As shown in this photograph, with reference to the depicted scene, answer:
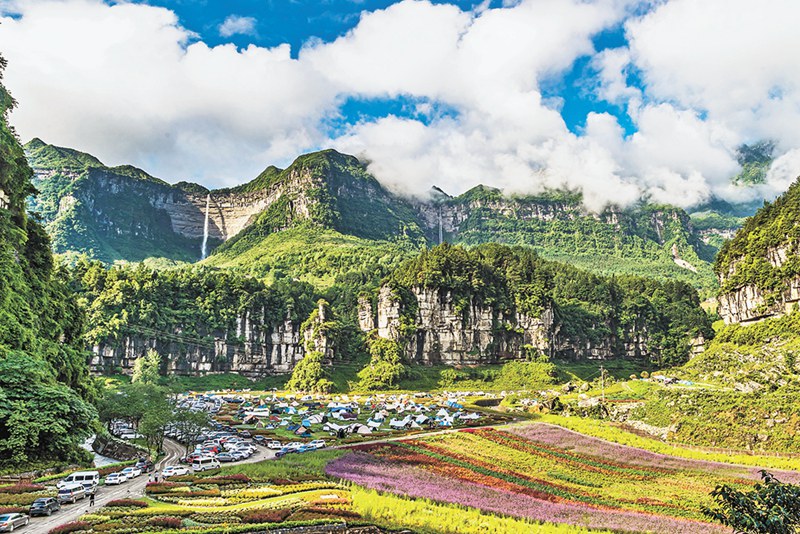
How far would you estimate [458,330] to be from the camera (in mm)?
145625

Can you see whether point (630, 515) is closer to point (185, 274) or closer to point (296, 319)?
point (296, 319)

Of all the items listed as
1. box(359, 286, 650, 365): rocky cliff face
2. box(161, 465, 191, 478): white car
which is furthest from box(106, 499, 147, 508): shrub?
box(359, 286, 650, 365): rocky cliff face

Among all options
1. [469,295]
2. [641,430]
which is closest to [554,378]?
[469,295]

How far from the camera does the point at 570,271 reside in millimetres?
183750

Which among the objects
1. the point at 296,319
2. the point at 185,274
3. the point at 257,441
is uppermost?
the point at 185,274

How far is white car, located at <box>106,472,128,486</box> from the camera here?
119 feet

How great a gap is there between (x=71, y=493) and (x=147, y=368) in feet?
281

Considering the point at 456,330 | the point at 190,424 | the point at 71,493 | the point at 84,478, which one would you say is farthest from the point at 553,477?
the point at 456,330

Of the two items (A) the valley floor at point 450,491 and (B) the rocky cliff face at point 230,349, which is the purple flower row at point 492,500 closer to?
(A) the valley floor at point 450,491

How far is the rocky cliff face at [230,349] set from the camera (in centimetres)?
12144

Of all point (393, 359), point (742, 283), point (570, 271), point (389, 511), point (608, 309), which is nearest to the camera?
point (389, 511)

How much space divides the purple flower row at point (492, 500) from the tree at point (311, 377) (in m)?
75.7

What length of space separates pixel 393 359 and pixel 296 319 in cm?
3424

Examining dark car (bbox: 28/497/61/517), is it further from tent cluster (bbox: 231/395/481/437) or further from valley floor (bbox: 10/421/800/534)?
tent cluster (bbox: 231/395/481/437)
